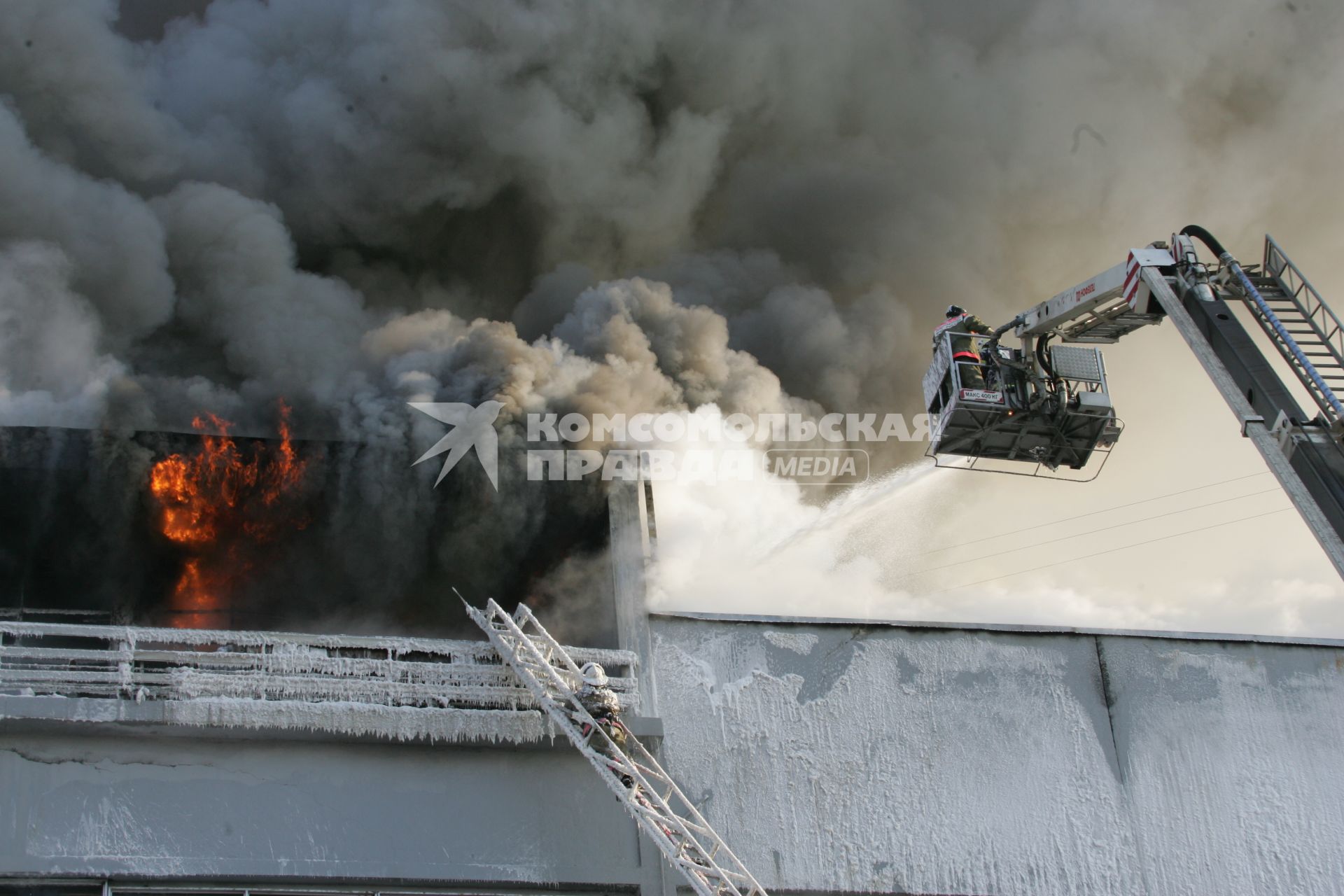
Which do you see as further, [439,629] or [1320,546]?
[439,629]

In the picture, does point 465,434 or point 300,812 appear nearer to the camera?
point 300,812

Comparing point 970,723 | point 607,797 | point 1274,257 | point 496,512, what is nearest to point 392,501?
point 496,512

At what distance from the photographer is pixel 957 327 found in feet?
45.4

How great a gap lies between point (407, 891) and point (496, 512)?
566 centimetres

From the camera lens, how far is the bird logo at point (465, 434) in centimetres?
Answer: 1586

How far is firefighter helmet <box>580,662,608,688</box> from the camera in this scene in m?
11.5

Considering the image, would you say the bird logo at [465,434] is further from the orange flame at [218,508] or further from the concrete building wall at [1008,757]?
the concrete building wall at [1008,757]

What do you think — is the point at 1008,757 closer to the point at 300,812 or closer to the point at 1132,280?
the point at 1132,280

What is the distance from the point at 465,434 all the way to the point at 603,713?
19.3 feet

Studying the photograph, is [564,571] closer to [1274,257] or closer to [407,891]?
[407,891]

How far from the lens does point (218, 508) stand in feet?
50.3

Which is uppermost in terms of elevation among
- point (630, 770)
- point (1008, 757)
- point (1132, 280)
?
point (1132, 280)

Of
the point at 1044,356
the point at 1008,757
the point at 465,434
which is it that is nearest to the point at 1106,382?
the point at 1044,356

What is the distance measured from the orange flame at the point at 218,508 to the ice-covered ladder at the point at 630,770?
4304 mm
